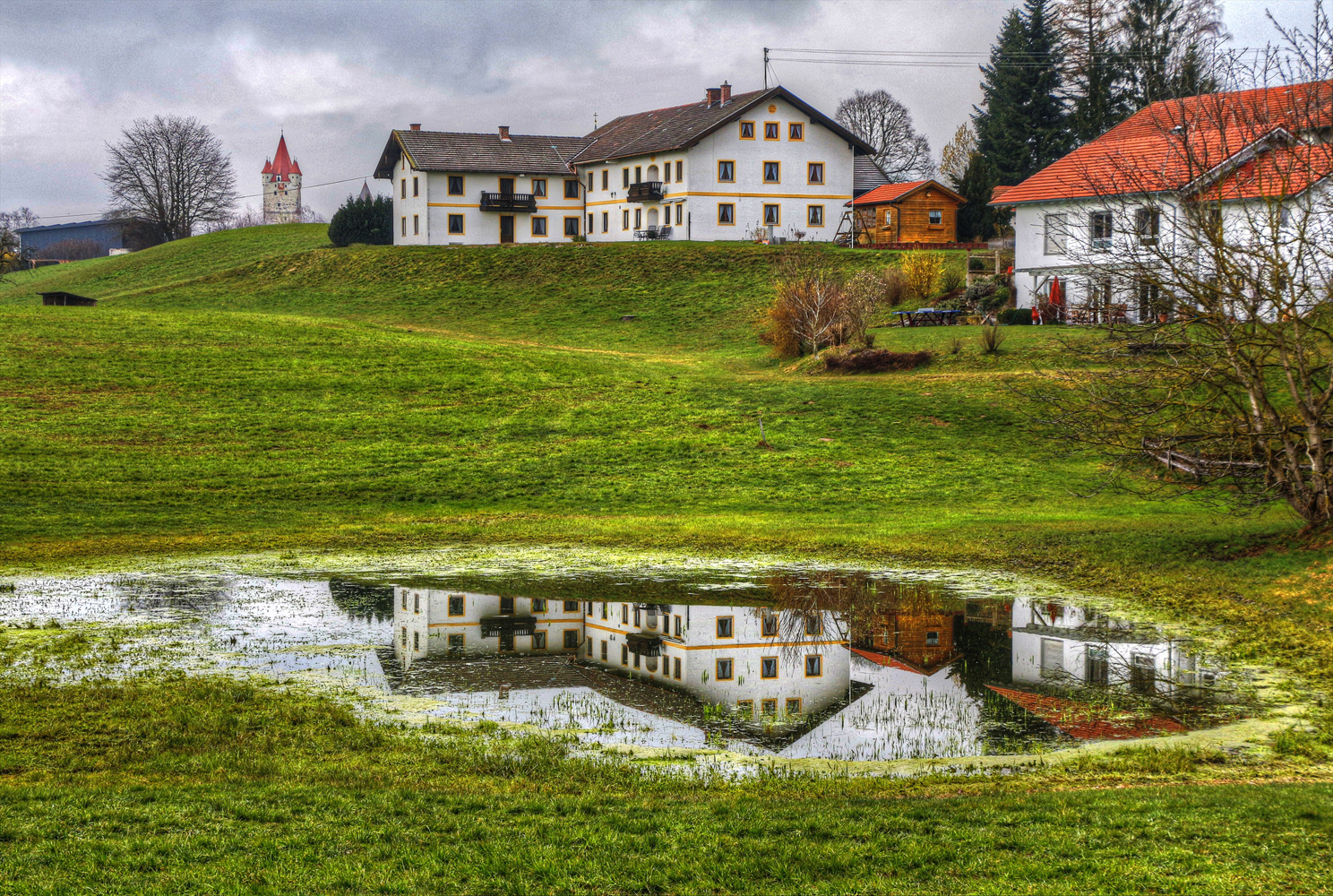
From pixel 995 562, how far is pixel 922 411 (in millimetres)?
14796

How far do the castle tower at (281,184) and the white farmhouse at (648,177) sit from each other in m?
117

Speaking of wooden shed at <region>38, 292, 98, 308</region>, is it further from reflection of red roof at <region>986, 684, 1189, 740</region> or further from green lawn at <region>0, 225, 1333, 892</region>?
reflection of red roof at <region>986, 684, 1189, 740</region>

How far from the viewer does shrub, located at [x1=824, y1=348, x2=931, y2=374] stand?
41000 millimetres

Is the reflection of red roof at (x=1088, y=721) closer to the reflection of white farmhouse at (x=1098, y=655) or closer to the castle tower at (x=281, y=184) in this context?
the reflection of white farmhouse at (x=1098, y=655)

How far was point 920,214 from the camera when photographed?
70562mm

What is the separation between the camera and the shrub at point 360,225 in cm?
8188

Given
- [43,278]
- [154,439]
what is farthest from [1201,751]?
[43,278]

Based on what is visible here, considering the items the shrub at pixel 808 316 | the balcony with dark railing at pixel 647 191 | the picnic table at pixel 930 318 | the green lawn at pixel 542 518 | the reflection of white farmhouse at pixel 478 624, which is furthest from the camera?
the balcony with dark railing at pixel 647 191

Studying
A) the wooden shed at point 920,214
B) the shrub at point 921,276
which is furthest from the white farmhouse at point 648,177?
the shrub at point 921,276

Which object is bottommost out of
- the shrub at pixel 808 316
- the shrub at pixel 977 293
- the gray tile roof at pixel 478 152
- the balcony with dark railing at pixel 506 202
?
the shrub at pixel 808 316

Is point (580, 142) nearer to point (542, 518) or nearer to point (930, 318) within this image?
point (930, 318)

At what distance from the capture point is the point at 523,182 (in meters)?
80.7

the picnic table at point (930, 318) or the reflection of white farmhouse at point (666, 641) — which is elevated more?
the picnic table at point (930, 318)

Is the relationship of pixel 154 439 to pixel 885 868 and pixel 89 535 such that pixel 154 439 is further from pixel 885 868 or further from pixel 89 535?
pixel 885 868
